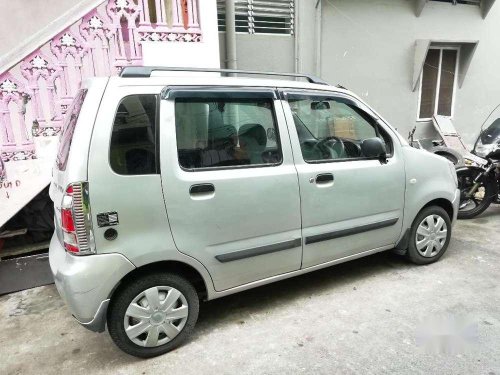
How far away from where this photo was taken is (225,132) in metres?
2.66

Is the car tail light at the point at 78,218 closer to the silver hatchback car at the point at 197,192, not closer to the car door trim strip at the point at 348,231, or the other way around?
the silver hatchback car at the point at 197,192

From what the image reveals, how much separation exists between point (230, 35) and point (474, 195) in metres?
4.19

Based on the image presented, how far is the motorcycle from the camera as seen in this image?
16.3 ft

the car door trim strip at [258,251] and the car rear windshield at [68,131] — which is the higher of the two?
the car rear windshield at [68,131]

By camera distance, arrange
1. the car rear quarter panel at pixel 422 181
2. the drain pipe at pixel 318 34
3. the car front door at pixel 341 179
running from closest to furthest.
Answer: the car front door at pixel 341 179, the car rear quarter panel at pixel 422 181, the drain pipe at pixel 318 34

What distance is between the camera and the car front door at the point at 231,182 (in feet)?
7.99

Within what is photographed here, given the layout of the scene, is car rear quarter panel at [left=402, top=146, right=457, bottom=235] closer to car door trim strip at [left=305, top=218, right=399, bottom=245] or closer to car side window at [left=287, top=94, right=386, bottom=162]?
car door trim strip at [left=305, top=218, right=399, bottom=245]

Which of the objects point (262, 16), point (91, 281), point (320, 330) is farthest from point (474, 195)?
point (91, 281)

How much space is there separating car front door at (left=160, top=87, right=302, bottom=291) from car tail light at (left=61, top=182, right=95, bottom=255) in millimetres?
474

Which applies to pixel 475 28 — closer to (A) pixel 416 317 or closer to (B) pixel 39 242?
(A) pixel 416 317

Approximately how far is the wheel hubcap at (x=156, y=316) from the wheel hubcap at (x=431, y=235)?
2369 mm

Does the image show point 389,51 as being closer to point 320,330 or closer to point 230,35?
point 230,35

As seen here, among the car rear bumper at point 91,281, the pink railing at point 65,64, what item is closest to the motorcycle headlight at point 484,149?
the pink railing at point 65,64

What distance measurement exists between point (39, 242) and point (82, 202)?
8.05ft
